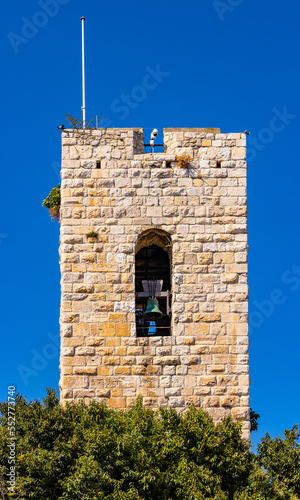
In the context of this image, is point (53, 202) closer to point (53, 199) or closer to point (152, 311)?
point (53, 199)

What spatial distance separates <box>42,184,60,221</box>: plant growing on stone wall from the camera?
26.2 m

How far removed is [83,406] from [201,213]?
4946 millimetres

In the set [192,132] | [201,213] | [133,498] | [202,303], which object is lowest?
[133,498]

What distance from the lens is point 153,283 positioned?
26000mm

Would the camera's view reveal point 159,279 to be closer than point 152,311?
No

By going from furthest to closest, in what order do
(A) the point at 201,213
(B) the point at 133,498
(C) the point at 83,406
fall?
(A) the point at 201,213, (C) the point at 83,406, (B) the point at 133,498

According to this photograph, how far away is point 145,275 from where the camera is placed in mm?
26453

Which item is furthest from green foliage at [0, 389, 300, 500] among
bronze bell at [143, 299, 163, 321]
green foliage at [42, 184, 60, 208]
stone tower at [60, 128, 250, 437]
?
green foliage at [42, 184, 60, 208]

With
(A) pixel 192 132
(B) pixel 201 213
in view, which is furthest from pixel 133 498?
(A) pixel 192 132

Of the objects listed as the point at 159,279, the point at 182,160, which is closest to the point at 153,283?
the point at 159,279

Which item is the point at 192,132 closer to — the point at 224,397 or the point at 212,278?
the point at 212,278

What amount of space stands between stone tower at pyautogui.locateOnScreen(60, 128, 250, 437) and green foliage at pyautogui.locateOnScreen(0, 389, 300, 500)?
0.82 m

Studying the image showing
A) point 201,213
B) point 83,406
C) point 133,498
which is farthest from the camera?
point 201,213

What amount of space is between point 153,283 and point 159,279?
0.26 m
